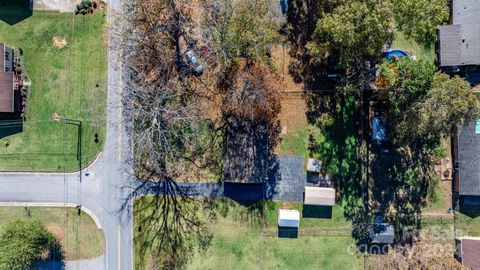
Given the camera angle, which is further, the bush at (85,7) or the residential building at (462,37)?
the bush at (85,7)

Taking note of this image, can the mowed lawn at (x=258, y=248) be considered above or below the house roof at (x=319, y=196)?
below

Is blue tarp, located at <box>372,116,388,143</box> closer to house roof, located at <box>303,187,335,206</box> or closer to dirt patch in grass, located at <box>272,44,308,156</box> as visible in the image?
dirt patch in grass, located at <box>272,44,308,156</box>

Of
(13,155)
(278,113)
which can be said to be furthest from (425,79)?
(13,155)

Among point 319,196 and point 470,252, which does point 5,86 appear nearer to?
point 319,196

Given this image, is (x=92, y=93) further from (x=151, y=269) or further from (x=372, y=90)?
(x=372, y=90)

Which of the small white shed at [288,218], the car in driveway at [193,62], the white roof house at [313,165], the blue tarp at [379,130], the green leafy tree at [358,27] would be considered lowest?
the small white shed at [288,218]

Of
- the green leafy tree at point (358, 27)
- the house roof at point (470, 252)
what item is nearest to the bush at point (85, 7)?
the green leafy tree at point (358, 27)

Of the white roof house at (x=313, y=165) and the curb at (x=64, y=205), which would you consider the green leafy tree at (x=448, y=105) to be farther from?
the curb at (x=64, y=205)
